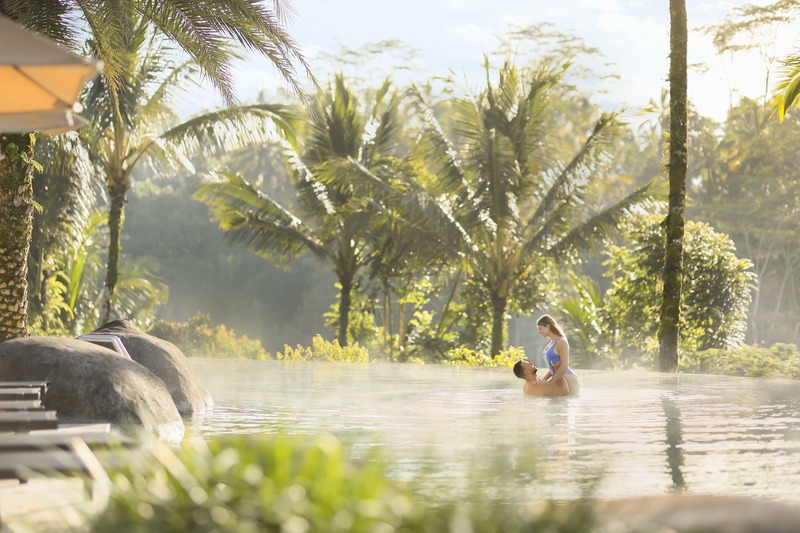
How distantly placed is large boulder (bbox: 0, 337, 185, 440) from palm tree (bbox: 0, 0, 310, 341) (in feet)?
13.5

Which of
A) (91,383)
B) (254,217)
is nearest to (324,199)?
(254,217)

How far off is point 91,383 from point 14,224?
496cm

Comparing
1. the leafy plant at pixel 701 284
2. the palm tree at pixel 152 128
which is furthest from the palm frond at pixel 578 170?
the palm tree at pixel 152 128

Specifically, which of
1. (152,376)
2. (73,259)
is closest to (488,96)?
(73,259)


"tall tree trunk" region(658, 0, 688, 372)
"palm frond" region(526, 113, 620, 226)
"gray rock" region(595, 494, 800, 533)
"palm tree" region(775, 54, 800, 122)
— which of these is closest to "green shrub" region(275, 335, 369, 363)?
"palm frond" region(526, 113, 620, 226)

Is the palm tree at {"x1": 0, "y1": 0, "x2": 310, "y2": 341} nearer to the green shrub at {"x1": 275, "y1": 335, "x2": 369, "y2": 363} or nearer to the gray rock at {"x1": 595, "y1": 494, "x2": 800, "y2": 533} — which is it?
the gray rock at {"x1": 595, "y1": 494, "x2": 800, "y2": 533}

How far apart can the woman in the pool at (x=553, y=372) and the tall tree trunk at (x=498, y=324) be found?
35.0ft

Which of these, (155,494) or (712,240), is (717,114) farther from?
(155,494)

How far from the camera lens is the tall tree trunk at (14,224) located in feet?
41.3

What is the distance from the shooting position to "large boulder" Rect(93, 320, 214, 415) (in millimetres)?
10688

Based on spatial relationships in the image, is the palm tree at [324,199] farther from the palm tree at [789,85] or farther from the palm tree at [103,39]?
the palm tree at [789,85]

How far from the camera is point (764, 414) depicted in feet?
34.1

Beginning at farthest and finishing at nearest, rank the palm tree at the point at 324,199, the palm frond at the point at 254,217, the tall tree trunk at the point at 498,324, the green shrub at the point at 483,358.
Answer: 1. the palm tree at the point at 324,199
2. the palm frond at the point at 254,217
3. the tall tree trunk at the point at 498,324
4. the green shrub at the point at 483,358

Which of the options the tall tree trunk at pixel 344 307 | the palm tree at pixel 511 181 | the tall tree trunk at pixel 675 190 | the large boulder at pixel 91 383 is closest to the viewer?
the large boulder at pixel 91 383
